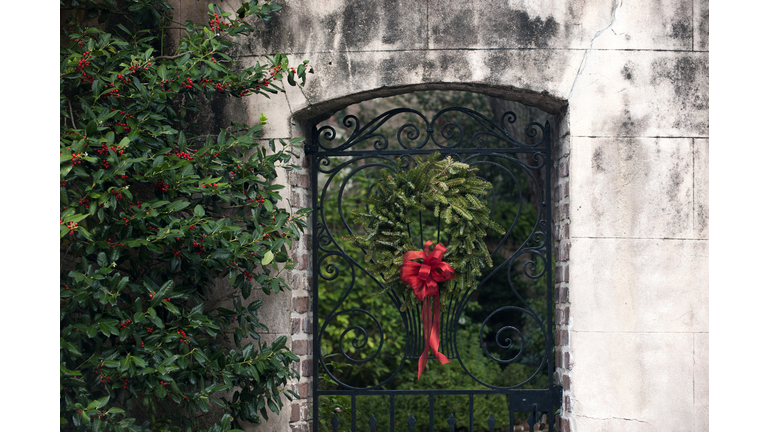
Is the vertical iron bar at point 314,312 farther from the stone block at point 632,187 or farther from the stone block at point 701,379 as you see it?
the stone block at point 701,379

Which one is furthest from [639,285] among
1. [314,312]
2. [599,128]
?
[314,312]

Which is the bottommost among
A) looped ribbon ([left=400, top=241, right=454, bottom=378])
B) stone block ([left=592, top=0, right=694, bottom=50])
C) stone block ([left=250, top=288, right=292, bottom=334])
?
stone block ([left=250, top=288, right=292, bottom=334])

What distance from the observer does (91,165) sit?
7.26 ft

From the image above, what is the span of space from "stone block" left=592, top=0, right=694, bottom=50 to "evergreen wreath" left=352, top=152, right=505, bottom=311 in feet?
3.09

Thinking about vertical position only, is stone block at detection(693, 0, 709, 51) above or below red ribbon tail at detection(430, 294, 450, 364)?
above

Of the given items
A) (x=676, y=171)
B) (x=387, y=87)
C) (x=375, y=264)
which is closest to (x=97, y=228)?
(x=375, y=264)

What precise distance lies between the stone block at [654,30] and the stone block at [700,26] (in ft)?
0.06

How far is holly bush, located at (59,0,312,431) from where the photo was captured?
2.13 m

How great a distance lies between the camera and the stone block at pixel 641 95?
9.10ft

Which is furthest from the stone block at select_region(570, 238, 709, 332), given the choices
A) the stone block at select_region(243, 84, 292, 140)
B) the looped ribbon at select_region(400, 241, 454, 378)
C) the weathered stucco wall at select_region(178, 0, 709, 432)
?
the stone block at select_region(243, 84, 292, 140)

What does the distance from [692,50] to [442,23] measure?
1225mm

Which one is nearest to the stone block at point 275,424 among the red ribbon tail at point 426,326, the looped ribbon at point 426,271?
the red ribbon tail at point 426,326

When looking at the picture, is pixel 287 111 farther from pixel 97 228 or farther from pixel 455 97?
pixel 455 97

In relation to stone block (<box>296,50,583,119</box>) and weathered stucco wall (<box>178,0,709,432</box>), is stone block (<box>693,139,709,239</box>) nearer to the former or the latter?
weathered stucco wall (<box>178,0,709,432</box>)
